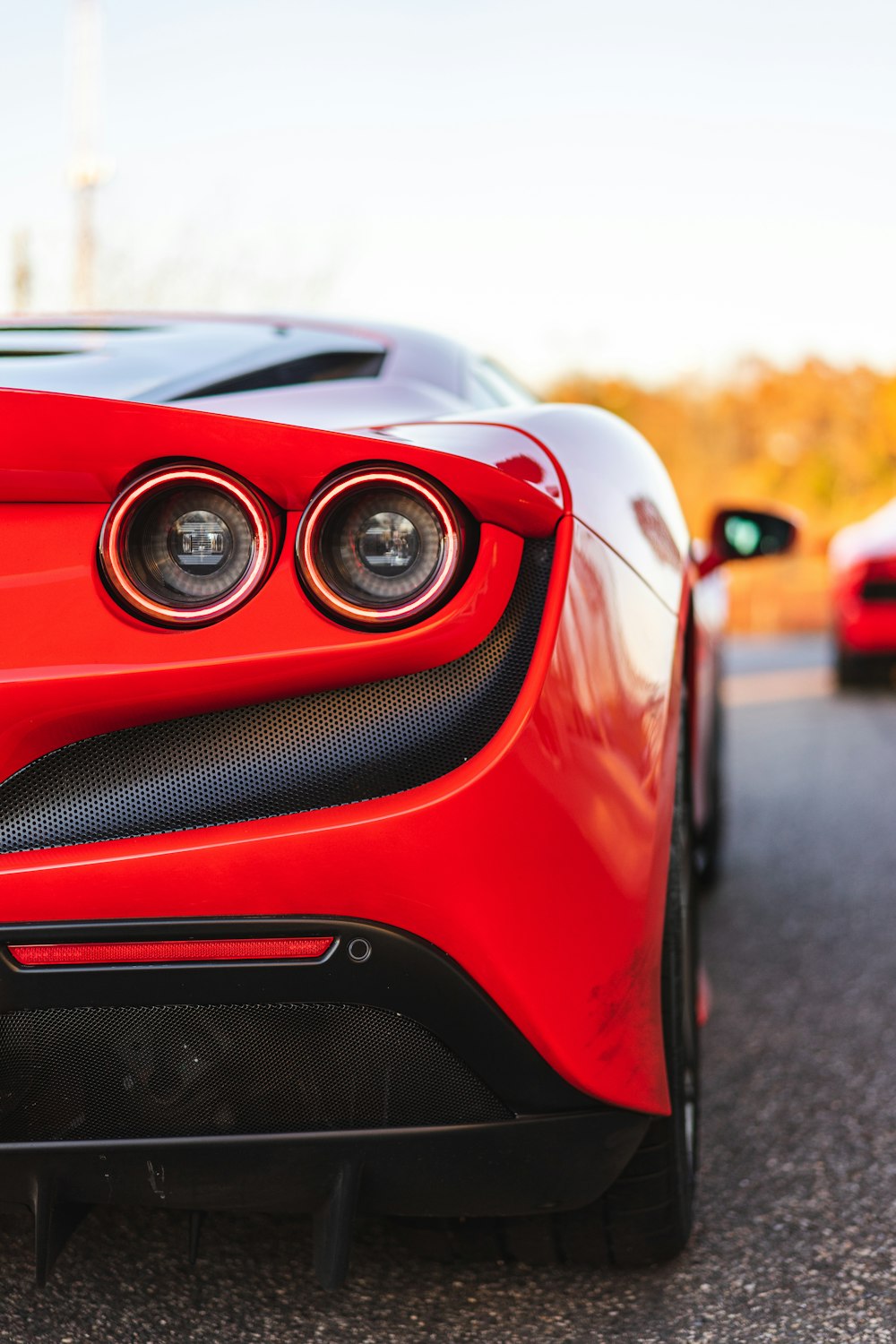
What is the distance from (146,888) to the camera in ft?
4.72

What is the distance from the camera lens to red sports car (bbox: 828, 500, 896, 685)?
930cm

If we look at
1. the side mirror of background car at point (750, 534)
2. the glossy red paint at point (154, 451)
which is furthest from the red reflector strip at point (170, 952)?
the side mirror of background car at point (750, 534)

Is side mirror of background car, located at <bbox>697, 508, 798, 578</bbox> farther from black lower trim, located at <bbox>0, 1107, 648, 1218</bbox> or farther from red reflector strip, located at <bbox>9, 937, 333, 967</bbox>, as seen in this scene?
red reflector strip, located at <bbox>9, 937, 333, 967</bbox>

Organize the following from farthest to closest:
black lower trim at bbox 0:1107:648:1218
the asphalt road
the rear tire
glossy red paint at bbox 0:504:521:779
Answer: the rear tire, the asphalt road, black lower trim at bbox 0:1107:648:1218, glossy red paint at bbox 0:504:521:779

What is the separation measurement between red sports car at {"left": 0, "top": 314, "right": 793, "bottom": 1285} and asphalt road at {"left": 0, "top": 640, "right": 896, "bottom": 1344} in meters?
0.30

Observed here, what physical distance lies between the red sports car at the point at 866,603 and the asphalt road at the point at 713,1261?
6270 mm

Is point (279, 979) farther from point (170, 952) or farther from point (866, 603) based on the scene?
point (866, 603)

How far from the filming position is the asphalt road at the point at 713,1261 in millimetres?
1785

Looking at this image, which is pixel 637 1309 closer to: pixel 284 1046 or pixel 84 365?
pixel 284 1046

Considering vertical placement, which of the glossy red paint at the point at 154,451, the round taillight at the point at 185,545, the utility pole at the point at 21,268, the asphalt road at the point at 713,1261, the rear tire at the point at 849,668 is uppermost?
the utility pole at the point at 21,268

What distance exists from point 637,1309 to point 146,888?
92cm

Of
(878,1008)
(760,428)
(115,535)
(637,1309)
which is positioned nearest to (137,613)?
(115,535)

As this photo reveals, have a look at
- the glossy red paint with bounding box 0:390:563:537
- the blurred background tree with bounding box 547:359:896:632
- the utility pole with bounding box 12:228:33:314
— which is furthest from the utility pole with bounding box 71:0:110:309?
the blurred background tree with bounding box 547:359:896:632

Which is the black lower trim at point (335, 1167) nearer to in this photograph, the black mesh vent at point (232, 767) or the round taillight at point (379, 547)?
the black mesh vent at point (232, 767)
